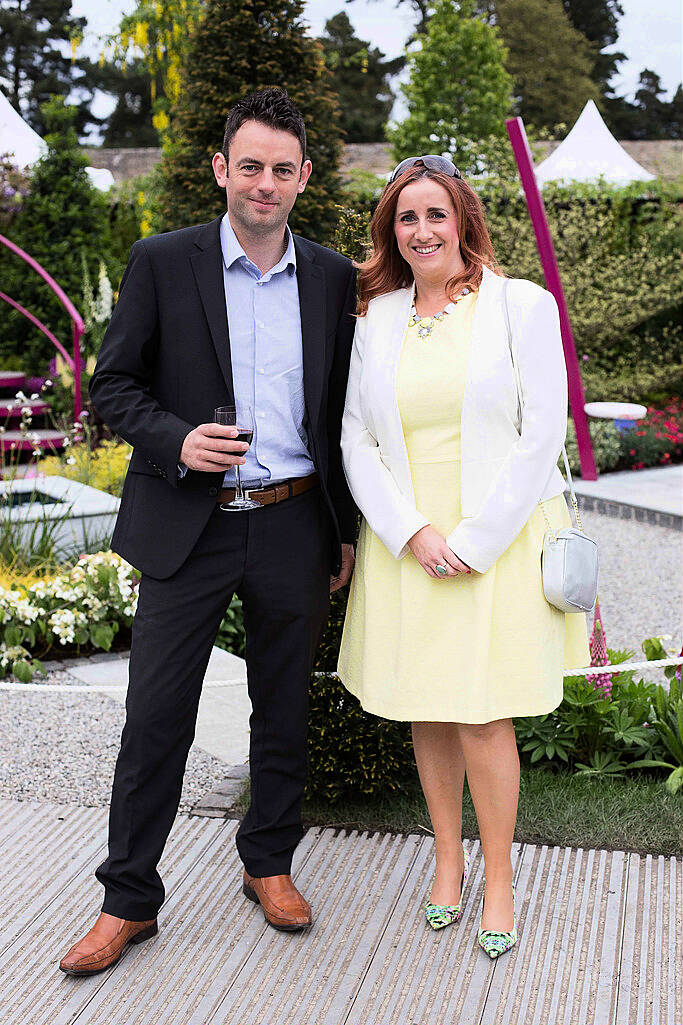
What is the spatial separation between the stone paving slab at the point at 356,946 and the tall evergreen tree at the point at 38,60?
32130 millimetres

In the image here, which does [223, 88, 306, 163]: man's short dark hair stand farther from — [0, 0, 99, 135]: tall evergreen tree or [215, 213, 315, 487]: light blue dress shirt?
[0, 0, 99, 135]: tall evergreen tree

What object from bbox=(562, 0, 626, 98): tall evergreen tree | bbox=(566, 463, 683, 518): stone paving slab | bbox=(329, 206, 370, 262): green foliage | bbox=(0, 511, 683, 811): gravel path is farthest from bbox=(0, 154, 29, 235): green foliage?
bbox=(562, 0, 626, 98): tall evergreen tree

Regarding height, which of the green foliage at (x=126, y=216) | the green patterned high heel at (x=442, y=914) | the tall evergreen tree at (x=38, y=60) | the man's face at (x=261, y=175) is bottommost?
the green patterned high heel at (x=442, y=914)

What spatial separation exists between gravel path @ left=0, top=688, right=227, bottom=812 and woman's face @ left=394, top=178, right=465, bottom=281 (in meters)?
1.83

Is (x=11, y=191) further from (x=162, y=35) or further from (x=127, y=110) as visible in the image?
(x=127, y=110)

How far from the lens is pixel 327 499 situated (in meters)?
2.57

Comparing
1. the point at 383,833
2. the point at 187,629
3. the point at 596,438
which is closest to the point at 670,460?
the point at 596,438

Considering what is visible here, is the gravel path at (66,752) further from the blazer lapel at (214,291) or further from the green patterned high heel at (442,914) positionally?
the blazer lapel at (214,291)

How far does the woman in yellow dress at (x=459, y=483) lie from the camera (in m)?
2.37

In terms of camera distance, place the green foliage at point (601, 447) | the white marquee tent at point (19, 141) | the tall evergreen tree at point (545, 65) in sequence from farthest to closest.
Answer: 1. the tall evergreen tree at point (545, 65)
2. the white marquee tent at point (19, 141)
3. the green foliage at point (601, 447)

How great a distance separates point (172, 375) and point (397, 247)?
61 centimetres

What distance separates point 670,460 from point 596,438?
3.27 feet

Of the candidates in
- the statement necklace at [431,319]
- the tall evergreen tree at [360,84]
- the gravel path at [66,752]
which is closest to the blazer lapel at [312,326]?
the statement necklace at [431,319]

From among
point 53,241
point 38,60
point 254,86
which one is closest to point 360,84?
point 38,60
